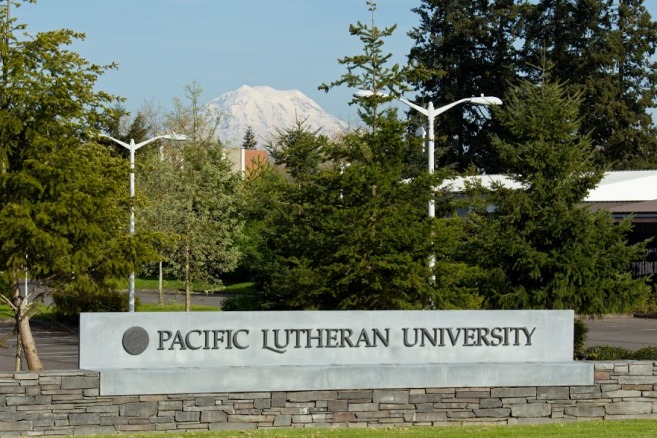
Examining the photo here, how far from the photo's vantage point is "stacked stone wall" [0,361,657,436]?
14109 millimetres

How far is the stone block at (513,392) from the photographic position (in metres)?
15.5

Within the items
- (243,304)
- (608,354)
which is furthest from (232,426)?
(243,304)

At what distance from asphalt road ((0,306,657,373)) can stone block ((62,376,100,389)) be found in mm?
10770

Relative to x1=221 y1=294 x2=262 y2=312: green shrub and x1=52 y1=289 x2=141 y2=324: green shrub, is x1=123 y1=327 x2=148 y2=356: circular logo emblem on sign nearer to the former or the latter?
x1=221 y1=294 x2=262 y2=312: green shrub

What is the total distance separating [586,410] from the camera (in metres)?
15.8

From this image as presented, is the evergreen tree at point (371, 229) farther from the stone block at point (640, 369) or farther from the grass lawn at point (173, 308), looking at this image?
the grass lawn at point (173, 308)

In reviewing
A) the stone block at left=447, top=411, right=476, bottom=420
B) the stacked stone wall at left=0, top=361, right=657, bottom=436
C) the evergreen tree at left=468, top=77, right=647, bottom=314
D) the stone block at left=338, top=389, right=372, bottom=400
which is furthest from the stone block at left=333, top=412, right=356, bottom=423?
the evergreen tree at left=468, top=77, right=647, bottom=314

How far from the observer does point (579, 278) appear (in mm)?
22422

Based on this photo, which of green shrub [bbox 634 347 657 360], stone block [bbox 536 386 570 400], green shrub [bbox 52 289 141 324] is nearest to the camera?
stone block [bbox 536 386 570 400]

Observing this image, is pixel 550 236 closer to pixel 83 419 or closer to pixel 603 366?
pixel 603 366

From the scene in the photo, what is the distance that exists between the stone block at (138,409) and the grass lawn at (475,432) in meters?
0.40

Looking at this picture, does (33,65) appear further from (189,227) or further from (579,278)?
(189,227)

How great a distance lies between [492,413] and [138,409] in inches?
193

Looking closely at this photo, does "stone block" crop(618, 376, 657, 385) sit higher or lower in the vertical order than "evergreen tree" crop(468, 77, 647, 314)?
lower
